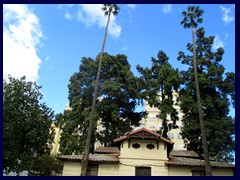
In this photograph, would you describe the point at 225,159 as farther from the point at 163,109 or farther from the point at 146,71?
the point at 146,71

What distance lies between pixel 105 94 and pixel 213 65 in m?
13.4

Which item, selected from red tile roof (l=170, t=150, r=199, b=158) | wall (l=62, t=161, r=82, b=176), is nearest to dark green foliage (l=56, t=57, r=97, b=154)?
wall (l=62, t=161, r=82, b=176)

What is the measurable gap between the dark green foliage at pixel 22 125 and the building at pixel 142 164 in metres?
6.34

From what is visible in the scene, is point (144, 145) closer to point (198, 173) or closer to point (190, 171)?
point (190, 171)

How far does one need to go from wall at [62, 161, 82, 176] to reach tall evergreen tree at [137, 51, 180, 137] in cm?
1170

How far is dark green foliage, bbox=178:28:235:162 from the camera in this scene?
24.2 m

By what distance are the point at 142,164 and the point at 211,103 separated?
1116 cm

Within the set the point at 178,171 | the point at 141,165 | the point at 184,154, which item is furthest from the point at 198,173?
the point at 141,165

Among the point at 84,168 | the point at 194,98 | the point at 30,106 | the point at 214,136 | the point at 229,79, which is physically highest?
the point at 229,79

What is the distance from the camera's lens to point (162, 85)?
30.6 meters

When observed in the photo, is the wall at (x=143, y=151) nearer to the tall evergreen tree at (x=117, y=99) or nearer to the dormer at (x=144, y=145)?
the dormer at (x=144, y=145)

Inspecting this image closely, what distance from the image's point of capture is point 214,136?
81.1 feet

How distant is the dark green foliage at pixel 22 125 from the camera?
2339 cm

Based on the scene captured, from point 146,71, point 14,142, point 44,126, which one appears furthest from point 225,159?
point 14,142
